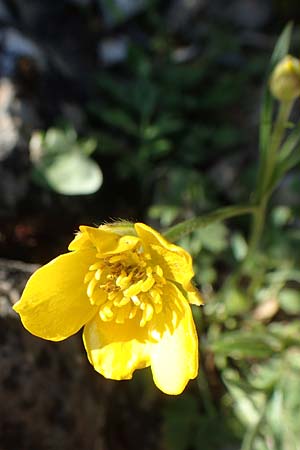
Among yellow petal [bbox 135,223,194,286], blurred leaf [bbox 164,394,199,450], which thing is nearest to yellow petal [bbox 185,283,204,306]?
yellow petal [bbox 135,223,194,286]

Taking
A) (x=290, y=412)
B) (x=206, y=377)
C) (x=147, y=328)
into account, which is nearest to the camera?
(x=147, y=328)

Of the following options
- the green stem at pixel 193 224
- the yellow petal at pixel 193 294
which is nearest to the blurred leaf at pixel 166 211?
the green stem at pixel 193 224

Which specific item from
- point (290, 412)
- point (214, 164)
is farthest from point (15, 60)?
Result: point (290, 412)

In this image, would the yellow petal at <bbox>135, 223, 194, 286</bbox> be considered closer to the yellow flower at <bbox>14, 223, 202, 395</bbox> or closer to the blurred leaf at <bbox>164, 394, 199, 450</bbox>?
the yellow flower at <bbox>14, 223, 202, 395</bbox>

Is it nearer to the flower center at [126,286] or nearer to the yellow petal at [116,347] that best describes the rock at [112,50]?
the flower center at [126,286]

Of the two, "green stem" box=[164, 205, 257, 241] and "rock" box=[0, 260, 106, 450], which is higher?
"green stem" box=[164, 205, 257, 241]

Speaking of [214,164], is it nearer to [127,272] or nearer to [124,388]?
[124,388]
